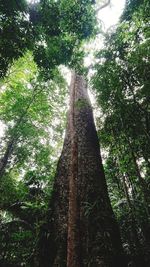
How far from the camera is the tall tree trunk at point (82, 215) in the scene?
4215 mm

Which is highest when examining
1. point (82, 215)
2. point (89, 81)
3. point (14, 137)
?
point (14, 137)

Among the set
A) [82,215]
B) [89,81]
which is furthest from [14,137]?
[82,215]

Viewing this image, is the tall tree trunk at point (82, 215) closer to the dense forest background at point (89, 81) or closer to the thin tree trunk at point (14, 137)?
the dense forest background at point (89, 81)

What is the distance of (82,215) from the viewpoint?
17.8 ft

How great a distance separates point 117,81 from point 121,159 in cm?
268

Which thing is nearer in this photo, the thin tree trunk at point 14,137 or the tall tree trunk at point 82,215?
the tall tree trunk at point 82,215

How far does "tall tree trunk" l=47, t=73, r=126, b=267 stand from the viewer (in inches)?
166

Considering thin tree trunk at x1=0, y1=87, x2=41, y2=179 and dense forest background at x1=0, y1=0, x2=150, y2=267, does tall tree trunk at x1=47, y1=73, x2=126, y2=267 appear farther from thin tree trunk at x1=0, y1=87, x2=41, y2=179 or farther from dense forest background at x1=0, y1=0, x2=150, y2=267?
thin tree trunk at x1=0, y1=87, x2=41, y2=179

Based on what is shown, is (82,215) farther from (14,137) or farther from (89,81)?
(14,137)

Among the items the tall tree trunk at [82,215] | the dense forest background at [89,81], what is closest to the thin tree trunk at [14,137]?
the dense forest background at [89,81]

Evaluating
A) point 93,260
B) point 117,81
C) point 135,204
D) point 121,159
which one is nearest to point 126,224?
point 135,204

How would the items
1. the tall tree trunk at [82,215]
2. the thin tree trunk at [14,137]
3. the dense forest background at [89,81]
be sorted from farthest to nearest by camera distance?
1. the thin tree trunk at [14,137]
2. the dense forest background at [89,81]
3. the tall tree trunk at [82,215]

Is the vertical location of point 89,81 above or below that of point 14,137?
below

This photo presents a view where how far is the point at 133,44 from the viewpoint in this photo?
6770 millimetres
